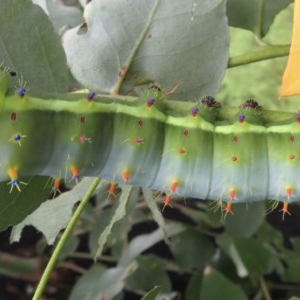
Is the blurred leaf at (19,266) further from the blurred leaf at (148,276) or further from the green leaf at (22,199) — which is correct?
the green leaf at (22,199)

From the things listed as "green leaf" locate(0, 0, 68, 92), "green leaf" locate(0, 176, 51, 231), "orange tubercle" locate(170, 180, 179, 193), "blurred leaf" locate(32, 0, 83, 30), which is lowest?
"green leaf" locate(0, 176, 51, 231)

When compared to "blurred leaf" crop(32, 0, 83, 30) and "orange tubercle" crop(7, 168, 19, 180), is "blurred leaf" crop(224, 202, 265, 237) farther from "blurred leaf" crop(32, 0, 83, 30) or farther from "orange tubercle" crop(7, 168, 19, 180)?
"orange tubercle" crop(7, 168, 19, 180)

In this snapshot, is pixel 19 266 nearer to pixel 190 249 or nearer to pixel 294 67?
pixel 190 249

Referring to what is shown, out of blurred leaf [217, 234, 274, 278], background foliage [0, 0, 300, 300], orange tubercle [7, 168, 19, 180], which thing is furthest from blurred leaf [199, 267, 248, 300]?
orange tubercle [7, 168, 19, 180]

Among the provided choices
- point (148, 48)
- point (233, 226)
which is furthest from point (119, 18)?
point (233, 226)

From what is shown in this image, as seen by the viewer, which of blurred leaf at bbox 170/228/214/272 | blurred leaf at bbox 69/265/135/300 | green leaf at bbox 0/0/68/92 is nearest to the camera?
green leaf at bbox 0/0/68/92

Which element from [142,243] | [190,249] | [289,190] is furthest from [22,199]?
[190,249]

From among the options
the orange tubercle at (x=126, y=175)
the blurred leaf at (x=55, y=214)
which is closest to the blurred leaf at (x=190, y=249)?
the blurred leaf at (x=55, y=214)
